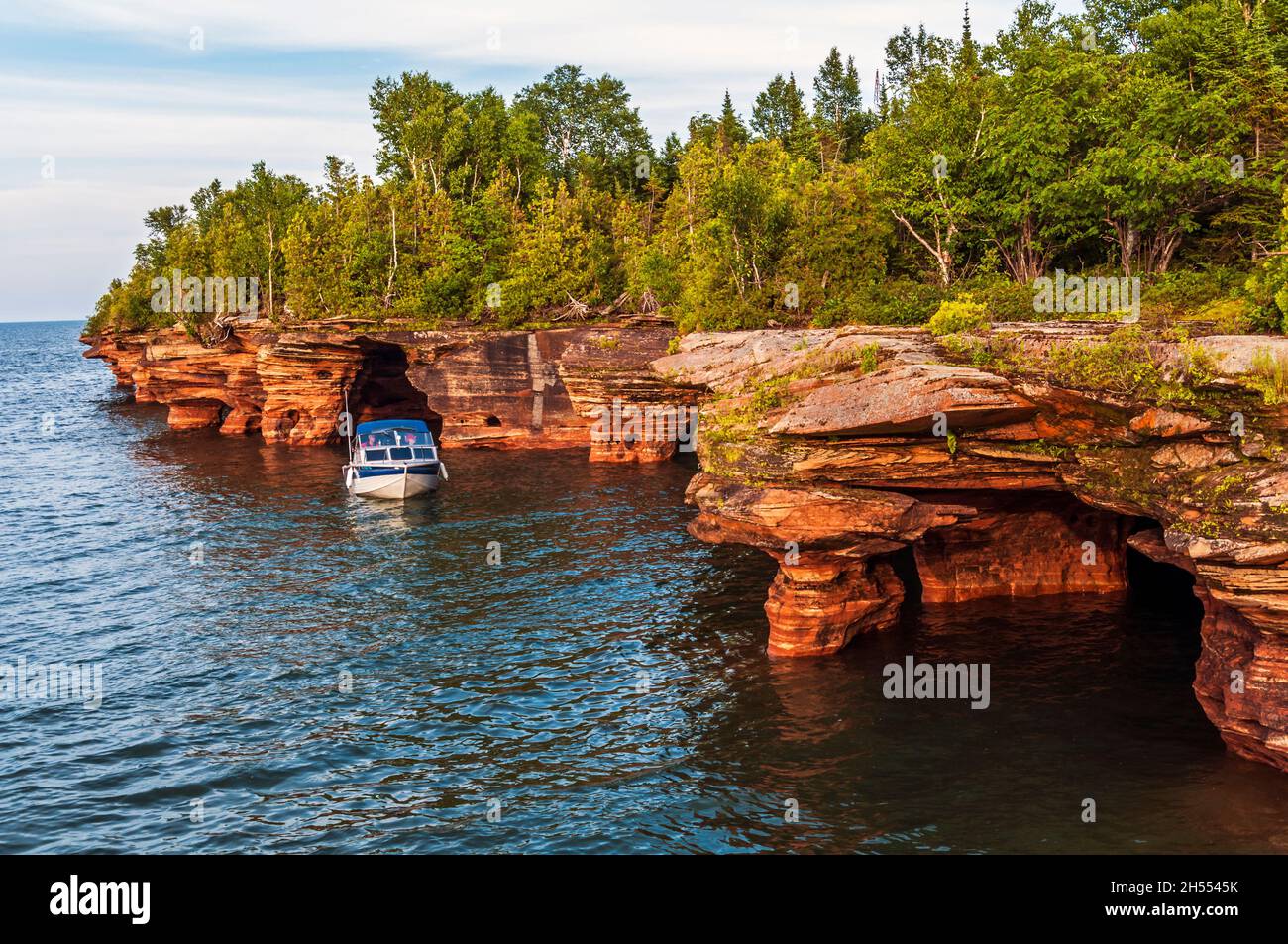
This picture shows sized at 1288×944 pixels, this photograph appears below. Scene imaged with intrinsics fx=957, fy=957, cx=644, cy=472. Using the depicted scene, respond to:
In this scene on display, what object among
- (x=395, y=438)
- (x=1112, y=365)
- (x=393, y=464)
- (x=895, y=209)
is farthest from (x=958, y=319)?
(x=395, y=438)

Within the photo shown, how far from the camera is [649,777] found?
74.3ft

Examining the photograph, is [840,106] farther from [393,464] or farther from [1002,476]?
[1002,476]

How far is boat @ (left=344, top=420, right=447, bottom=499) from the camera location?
53688 millimetres

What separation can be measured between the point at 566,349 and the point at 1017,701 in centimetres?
3999

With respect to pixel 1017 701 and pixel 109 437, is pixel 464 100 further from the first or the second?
pixel 1017 701

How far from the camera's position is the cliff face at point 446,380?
5853 cm

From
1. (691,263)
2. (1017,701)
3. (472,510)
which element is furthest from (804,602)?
(691,263)

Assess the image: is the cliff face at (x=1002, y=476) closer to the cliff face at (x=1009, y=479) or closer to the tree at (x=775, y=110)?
the cliff face at (x=1009, y=479)

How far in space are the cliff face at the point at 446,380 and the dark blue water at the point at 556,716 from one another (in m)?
15.8

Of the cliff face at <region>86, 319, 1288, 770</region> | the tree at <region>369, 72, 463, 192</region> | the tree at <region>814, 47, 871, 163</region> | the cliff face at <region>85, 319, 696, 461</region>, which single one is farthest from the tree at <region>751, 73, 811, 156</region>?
the cliff face at <region>86, 319, 1288, 770</region>

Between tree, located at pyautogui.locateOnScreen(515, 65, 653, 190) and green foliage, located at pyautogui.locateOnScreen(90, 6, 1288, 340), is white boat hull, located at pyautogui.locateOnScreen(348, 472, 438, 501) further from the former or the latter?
tree, located at pyautogui.locateOnScreen(515, 65, 653, 190)

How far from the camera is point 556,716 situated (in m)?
26.2
